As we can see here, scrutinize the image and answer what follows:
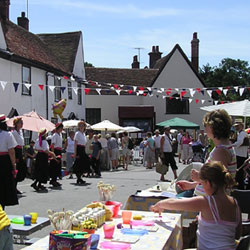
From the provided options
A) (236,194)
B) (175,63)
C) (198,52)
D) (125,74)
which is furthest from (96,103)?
(236,194)

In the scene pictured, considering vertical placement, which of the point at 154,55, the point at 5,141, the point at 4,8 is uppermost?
the point at 154,55

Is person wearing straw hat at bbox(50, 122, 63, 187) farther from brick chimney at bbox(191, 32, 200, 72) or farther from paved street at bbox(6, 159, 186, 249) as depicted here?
brick chimney at bbox(191, 32, 200, 72)

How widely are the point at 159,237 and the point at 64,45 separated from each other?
29.0 meters

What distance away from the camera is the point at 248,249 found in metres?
3.07

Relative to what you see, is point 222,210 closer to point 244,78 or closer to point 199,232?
point 199,232

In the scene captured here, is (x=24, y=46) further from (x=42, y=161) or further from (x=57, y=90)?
(x=42, y=161)

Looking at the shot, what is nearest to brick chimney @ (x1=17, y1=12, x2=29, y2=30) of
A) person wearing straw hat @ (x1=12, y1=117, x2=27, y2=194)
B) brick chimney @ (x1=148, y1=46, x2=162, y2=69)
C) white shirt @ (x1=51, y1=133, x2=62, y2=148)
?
white shirt @ (x1=51, y1=133, x2=62, y2=148)

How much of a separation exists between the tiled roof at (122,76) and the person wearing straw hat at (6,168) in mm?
30535

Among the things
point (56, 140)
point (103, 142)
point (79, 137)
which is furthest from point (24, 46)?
point (79, 137)

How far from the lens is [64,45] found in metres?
30.9

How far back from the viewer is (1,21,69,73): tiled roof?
20438mm

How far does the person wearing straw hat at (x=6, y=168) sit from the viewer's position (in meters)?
6.94

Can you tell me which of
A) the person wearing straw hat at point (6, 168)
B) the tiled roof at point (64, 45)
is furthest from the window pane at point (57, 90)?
the person wearing straw hat at point (6, 168)

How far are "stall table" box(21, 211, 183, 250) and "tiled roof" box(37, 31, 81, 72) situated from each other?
82.7 feet
